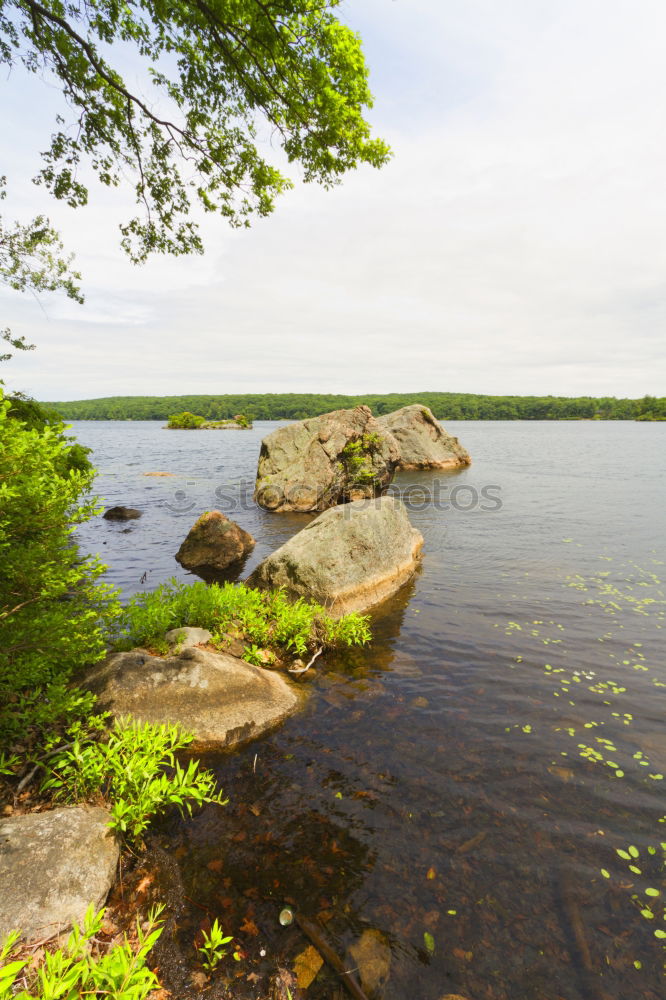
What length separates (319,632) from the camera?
9578 millimetres

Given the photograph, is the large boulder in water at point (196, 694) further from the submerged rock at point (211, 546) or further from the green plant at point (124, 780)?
the submerged rock at point (211, 546)

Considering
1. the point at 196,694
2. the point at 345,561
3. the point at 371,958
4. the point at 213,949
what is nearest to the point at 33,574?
the point at 196,694

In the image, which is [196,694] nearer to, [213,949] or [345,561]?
[213,949]

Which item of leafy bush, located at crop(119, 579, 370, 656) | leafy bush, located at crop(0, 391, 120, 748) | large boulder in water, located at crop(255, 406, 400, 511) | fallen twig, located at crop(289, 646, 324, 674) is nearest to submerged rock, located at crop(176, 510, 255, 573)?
leafy bush, located at crop(119, 579, 370, 656)

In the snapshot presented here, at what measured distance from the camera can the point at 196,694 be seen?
680 centimetres

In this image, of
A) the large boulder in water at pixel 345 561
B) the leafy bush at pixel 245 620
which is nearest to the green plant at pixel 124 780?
the leafy bush at pixel 245 620

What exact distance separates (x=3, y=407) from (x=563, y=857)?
782 cm

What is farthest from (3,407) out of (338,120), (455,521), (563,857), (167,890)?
(455,521)

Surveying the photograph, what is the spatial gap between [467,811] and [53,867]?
4489 mm

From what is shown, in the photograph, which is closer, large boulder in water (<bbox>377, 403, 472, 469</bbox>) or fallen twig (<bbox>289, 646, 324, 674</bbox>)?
fallen twig (<bbox>289, 646, 324, 674</bbox>)

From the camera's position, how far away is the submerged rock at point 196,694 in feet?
21.1

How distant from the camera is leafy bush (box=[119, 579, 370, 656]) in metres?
8.73

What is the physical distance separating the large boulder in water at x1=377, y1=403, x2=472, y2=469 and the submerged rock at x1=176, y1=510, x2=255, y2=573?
85.8 feet

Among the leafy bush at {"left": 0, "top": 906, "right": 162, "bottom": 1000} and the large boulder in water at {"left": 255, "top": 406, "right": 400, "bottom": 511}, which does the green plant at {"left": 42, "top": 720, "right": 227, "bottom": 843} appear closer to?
the leafy bush at {"left": 0, "top": 906, "right": 162, "bottom": 1000}
